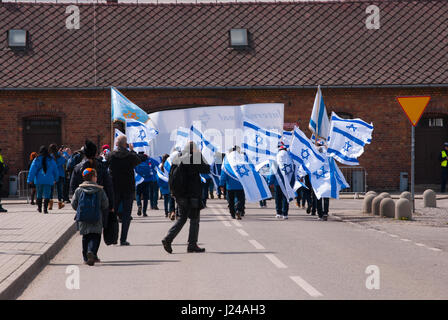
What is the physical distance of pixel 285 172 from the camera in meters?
19.5

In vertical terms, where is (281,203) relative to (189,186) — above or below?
below

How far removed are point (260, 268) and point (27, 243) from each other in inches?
169

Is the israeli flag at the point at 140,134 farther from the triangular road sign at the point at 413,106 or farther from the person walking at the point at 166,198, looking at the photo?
the triangular road sign at the point at 413,106

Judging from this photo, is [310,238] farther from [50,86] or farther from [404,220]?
[50,86]

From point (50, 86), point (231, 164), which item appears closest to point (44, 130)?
point (50, 86)

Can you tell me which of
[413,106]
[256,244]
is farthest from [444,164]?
[256,244]

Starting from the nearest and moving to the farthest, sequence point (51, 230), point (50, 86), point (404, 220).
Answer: point (51, 230), point (404, 220), point (50, 86)

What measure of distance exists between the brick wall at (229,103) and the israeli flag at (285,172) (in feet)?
41.6

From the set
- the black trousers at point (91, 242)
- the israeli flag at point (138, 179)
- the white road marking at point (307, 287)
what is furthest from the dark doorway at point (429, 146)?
the white road marking at point (307, 287)

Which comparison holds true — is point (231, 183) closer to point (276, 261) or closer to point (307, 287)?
point (276, 261)

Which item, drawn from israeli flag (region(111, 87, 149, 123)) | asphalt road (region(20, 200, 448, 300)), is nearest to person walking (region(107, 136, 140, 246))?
asphalt road (region(20, 200, 448, 300))

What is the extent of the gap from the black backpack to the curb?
6.89 ft

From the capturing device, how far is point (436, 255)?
11797mm

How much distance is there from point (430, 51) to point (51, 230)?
22566 mm
